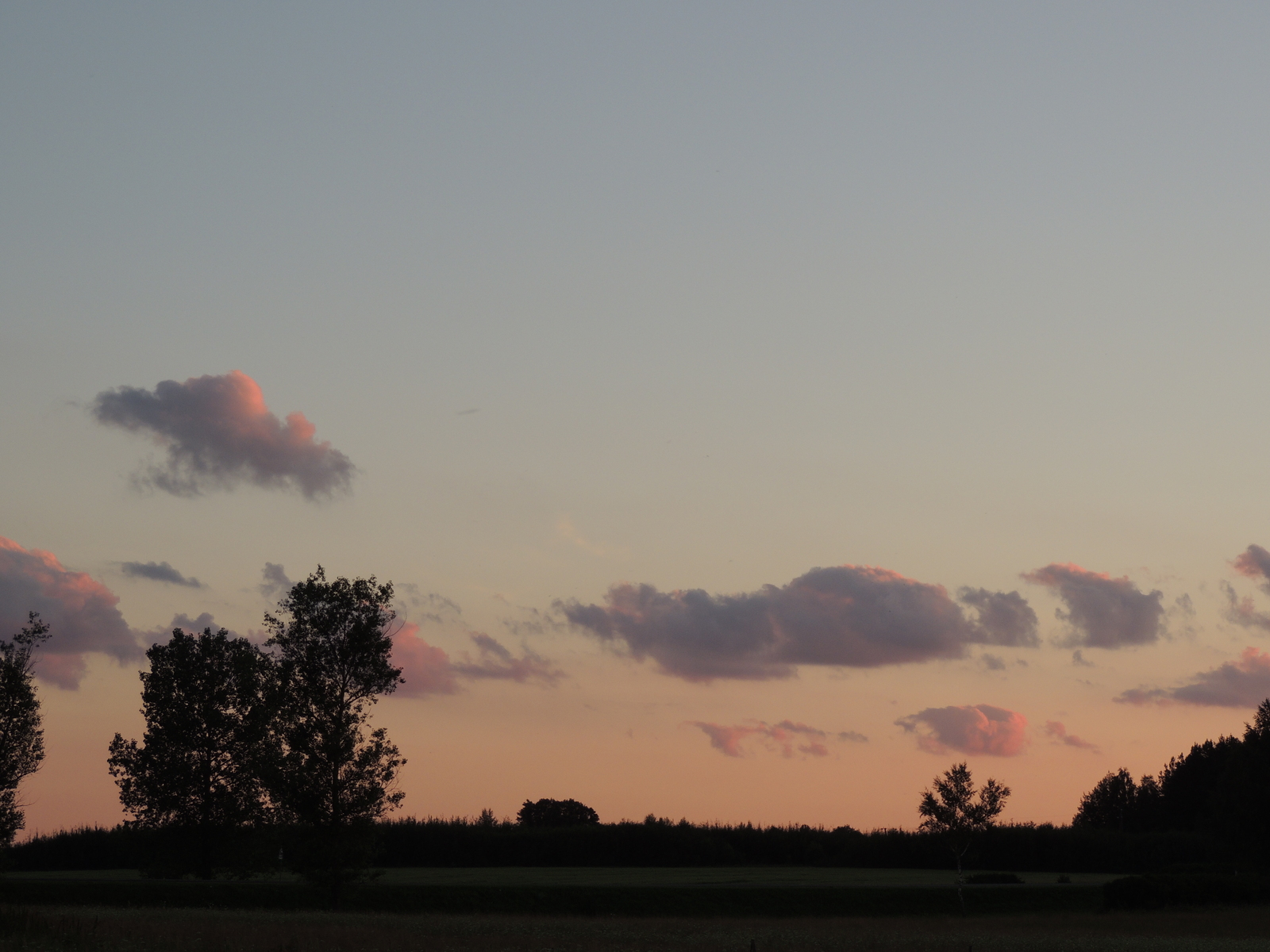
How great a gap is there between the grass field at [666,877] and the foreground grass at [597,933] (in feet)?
50.7

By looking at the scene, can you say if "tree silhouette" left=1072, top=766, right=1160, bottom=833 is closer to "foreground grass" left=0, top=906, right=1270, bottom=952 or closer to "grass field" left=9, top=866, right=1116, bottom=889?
"grass field" left=9, top=866, right=1116, bottom=889

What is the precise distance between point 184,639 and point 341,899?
27855 mm

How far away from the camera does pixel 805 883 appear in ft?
259

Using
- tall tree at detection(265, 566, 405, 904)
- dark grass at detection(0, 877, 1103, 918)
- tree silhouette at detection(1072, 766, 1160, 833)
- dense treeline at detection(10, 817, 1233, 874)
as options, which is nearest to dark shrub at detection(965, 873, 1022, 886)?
dark grass at detection(0, 877, 1103, 918)

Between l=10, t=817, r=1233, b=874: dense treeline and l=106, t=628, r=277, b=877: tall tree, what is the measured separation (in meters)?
41.9

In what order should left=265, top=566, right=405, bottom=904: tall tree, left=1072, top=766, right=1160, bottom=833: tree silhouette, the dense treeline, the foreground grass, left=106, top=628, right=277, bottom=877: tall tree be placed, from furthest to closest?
left=1072, top=766, right=1160, bottom=833: tree silhouette
the dense treeline
left=106, top=628, right=277, bottom=877: tall tree
left=265, top=566, right=405, bottom=904: tall tree
the foreground grass

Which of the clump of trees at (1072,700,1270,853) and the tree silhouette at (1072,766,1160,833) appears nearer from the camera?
Result: the clump of trees at (1072,700,1270,853)

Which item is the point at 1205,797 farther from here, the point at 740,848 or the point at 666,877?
the point at 666,877

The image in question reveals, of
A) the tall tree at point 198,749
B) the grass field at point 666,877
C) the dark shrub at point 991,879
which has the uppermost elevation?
the tall tree at point 198,749

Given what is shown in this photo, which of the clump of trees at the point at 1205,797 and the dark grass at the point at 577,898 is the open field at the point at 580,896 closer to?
the dark grass at the point at 577,898

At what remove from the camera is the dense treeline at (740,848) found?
120062mm

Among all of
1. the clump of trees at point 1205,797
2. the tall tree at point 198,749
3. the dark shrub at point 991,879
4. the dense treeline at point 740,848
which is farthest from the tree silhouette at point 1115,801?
the tall tree at point 198,749

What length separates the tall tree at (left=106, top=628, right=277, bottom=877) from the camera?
76.0 m

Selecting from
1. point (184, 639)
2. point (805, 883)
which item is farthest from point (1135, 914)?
point (184, 639)
